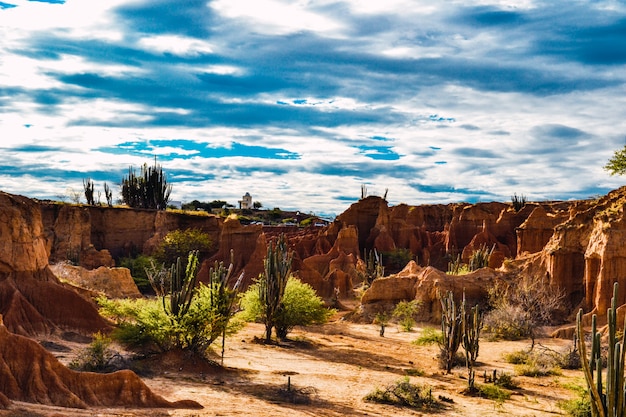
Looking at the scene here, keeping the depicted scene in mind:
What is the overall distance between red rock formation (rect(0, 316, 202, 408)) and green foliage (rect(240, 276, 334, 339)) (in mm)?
13930

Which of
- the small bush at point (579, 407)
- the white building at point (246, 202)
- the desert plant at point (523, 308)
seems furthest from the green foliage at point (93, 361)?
the white building at point (246, 202)

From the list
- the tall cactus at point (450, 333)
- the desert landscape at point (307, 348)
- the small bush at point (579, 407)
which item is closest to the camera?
the desert landscape at point (307, 348)

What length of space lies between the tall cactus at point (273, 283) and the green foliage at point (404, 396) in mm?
10768

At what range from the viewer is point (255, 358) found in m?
23.2

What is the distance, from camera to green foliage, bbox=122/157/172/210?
6525 cm

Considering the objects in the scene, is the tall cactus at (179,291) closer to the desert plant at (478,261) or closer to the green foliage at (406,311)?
the green foliage at (406,311)

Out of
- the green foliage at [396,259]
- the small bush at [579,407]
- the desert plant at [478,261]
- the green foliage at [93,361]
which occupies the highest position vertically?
the desert plant at [478,261]

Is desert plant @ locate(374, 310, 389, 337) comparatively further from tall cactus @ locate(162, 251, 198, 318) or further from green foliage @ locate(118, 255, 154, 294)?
green foliage @ locate(118, 255, 154, 294)

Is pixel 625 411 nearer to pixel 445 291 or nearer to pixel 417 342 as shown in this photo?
pixel 417 342

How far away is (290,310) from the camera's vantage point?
2862cm

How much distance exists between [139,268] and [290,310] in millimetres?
27037

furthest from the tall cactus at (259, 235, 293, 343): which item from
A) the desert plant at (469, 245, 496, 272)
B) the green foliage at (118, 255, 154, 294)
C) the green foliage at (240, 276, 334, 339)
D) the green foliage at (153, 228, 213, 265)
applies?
the green foliage at (153, 228, 213, 265)

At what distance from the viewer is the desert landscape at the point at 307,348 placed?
1388 cm

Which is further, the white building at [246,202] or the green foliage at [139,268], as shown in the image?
the white building at [246,202]
